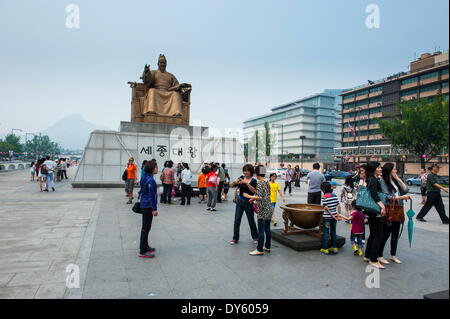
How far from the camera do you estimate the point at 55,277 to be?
434 cm

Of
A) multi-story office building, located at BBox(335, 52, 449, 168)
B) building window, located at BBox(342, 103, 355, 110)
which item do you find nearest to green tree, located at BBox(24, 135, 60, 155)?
building window, located at BBox(342, 103, 355, 110)

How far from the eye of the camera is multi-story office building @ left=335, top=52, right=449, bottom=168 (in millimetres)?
52281

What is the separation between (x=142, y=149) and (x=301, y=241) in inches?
529

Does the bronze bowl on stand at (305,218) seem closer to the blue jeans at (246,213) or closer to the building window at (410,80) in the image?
the blue jeans at (246,213)

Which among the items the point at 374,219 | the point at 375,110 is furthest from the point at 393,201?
the point at 375,110

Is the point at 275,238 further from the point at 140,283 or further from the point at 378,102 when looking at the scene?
the point at 378,102

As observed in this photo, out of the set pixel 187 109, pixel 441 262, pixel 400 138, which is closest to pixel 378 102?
pixel 400 138

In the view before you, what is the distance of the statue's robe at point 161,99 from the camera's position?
17406 millimetres

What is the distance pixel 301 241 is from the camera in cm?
593

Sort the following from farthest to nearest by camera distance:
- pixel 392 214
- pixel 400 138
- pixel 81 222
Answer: pixel 400 138 → pixel 81 222 → pixel 392 214

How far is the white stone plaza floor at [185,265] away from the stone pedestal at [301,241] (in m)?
0.13

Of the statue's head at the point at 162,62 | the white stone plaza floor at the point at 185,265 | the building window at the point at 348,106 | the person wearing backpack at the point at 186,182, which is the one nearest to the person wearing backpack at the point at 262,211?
the white stone plaza floor at the point at 185,265

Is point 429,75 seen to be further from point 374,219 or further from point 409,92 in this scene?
point 374,219

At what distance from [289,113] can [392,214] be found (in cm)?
10507
